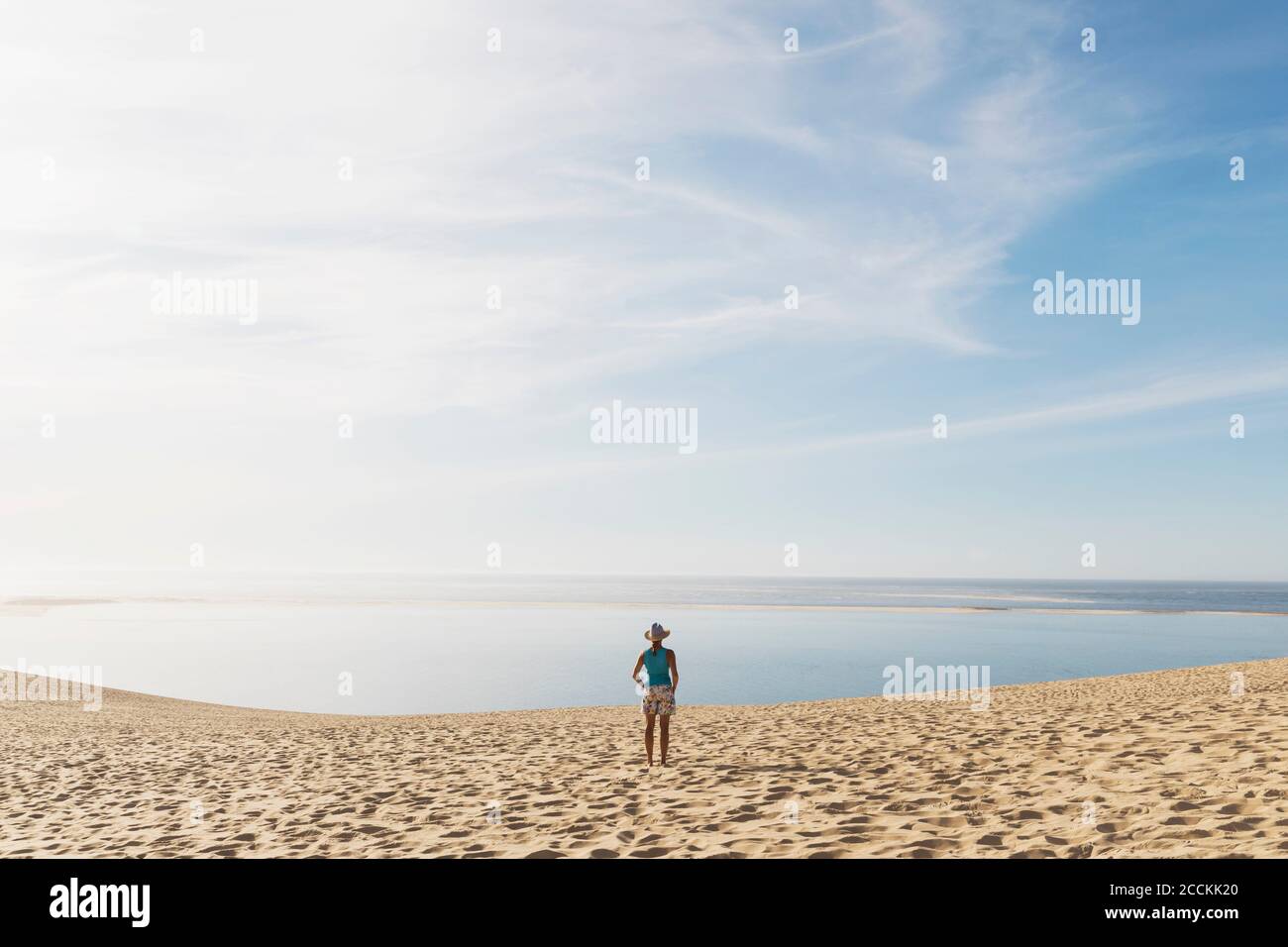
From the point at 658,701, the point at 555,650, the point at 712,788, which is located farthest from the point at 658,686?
the point at 555,650

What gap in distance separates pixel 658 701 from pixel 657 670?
1.31ft

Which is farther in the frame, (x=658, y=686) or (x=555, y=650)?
(x=555, y=650)

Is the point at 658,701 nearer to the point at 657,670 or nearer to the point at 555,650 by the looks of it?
the point at 657,670

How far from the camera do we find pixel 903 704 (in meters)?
16.1

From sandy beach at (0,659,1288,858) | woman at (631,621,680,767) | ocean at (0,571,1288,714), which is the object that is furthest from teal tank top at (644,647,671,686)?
ocean at (0,571,1288,714)

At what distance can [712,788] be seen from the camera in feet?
29.1

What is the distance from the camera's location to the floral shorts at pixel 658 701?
1024 cm

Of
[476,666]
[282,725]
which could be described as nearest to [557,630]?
[476,666]

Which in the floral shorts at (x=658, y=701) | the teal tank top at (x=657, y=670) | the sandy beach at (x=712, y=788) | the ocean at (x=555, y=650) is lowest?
the ocean at (x=555, y=650)

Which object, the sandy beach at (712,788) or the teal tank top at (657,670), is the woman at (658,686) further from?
the sandy beach at (712,788)

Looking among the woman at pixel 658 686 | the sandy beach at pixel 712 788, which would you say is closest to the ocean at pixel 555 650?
the sandy beach at pixel 712 788

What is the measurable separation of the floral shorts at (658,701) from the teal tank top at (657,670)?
0.08 metres
